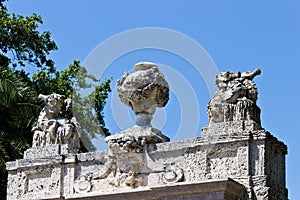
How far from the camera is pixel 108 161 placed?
18688 millimetres

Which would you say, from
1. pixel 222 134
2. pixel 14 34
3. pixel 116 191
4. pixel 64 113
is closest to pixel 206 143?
pixel 222 134

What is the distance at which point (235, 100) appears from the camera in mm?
17828

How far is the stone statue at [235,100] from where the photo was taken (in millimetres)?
17750

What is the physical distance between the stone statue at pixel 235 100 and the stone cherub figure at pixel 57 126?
2959 mm

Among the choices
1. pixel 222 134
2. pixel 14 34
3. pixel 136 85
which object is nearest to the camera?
pixel 222 134

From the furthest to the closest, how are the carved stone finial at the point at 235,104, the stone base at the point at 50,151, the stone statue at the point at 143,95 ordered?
the stone base at the point at 50,151
the stone statue at the point at 143,95
the carved stone finial at the point at 235,104

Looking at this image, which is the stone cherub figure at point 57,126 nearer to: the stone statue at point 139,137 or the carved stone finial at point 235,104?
the stone statue at point 139,137

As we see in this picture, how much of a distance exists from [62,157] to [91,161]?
0.56m

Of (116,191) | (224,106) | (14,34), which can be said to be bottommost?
(116,191)

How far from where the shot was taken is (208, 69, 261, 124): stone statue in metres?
17.8

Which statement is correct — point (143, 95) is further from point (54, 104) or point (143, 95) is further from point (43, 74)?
point (43, 74)

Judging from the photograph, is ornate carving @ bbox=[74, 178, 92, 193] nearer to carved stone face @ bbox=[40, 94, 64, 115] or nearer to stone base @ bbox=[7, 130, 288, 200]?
stone base @ bbox=[7, 130, 288, 200]

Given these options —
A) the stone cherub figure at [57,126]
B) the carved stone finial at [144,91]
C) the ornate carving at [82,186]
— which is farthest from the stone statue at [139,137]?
the stone cherub figure at [57,126]

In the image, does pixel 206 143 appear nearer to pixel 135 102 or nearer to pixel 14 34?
pixel 135 102
